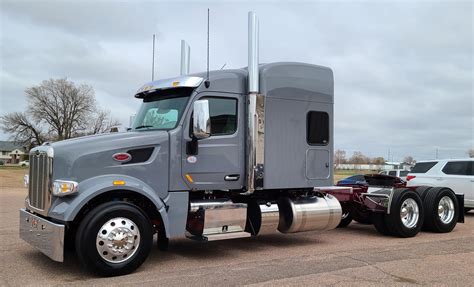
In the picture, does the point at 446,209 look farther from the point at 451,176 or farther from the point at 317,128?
the point at 317,128

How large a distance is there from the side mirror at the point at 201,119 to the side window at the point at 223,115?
79 centimetres

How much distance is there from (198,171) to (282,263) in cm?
196

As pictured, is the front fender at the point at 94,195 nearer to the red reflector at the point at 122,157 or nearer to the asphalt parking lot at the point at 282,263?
the red reflector at the point at 122,157

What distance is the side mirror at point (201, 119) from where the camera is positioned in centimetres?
685

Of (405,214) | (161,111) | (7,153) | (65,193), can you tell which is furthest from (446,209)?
(7,153)

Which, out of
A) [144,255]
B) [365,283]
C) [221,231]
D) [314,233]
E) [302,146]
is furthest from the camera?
[314,233]

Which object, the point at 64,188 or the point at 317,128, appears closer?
the point at 64,188

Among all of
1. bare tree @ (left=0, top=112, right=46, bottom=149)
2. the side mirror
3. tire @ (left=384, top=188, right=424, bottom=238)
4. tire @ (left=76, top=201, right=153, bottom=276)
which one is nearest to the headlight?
tire @ (left=76, top=201, right=153, bottom=276)

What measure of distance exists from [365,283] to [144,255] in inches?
119

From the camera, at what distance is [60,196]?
638cm

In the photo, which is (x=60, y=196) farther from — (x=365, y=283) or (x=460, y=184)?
(x=460, y=184)

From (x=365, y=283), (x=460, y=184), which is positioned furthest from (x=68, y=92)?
(x=365, y=283)

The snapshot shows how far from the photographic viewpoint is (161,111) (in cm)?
778

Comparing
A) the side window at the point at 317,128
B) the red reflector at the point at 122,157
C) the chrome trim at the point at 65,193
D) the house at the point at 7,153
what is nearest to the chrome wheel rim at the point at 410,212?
the side window at the point at 317,128
